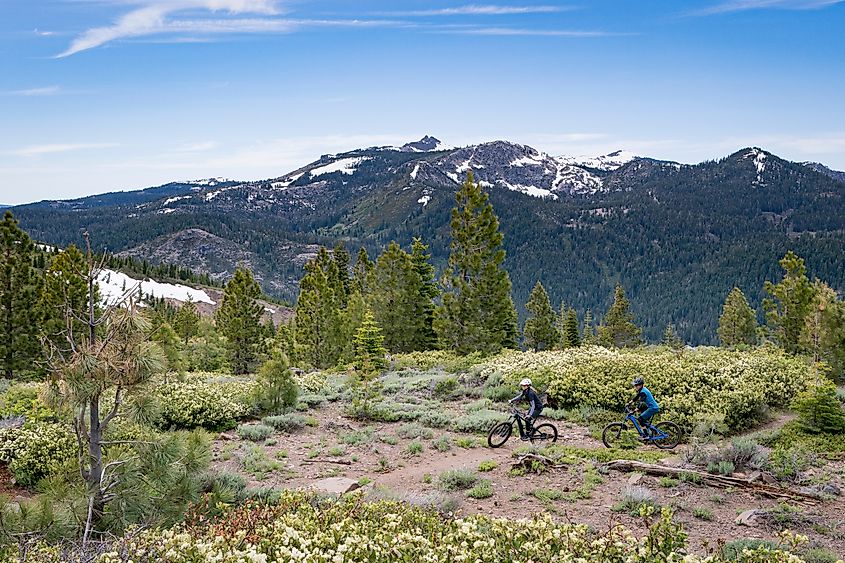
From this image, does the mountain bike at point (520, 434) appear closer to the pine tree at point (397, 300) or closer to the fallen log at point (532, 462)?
the fallen log at point (532, 462)

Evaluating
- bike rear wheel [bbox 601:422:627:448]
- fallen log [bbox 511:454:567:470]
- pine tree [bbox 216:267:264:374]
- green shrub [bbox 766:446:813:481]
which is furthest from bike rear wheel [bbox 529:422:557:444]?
pine tree [bbox 216:267:264:374]

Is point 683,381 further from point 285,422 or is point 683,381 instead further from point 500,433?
point 285,422

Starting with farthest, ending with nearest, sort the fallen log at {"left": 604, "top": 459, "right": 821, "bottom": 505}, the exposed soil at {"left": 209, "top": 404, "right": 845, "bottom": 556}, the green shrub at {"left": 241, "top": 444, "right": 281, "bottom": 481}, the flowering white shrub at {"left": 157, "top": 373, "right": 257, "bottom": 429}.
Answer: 1. the flowering white shrub at {"left": 157, "top": 373, "right": 257, "bottom": 429}
2. the green shrub at {"left": 241, "top": 444, "right": 281, "bottom": 481}
3. the fallen log at {"left": 604, "top": 459, "right": 821, "bottom": 505}
4. the exposed soil at {"left": 209, "top": 404, "right": 845, "bottom": 556}

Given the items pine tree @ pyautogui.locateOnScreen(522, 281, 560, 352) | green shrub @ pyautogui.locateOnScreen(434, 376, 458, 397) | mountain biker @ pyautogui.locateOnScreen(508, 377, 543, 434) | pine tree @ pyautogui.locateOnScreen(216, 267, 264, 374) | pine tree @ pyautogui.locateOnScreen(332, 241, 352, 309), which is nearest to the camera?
mountain biker @ pyautogui.locateOnScreen(508, 377, 543, 434)

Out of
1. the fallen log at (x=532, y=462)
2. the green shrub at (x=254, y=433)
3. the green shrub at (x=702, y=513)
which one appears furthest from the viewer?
the green shrub at (x=254, y=433)

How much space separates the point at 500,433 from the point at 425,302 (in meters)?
21.7

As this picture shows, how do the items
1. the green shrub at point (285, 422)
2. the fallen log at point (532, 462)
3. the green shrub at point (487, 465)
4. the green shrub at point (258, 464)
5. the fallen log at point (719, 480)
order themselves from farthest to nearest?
the green shrub at point (285, 422), the green shrub at point (258, 464), the green shrub at point (487, 465), the fallen log at point (532, 462), the fallen log at point (719, 480)

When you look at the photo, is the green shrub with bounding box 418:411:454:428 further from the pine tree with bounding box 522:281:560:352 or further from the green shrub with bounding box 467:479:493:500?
the pine tree with bounding box 522:281:560:352

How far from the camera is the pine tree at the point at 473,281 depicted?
2875 cm

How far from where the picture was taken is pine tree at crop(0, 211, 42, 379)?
Result: 28.6 meters

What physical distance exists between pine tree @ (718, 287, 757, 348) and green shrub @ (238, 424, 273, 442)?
45120 millimetres

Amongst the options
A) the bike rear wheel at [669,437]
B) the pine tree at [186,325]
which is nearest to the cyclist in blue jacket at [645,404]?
the bike rear wheel at [669,437]

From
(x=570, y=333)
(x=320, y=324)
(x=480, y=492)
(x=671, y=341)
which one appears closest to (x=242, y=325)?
(x=320, y=324)

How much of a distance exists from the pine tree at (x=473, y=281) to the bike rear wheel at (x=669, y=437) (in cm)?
1578
